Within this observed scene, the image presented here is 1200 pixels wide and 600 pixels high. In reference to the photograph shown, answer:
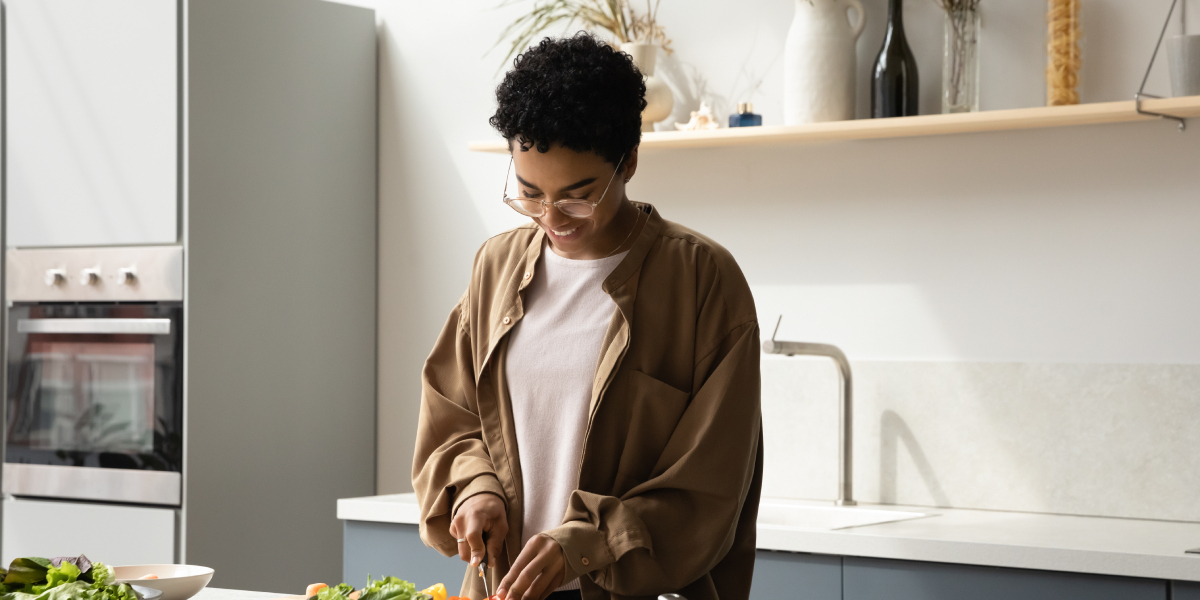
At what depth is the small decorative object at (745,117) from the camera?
8.64ft

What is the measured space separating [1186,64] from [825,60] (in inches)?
27.7

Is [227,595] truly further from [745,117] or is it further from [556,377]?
[745,117]

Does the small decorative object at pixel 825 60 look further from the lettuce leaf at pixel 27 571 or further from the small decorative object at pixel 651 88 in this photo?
the lettuce leaf at pixel 27 571

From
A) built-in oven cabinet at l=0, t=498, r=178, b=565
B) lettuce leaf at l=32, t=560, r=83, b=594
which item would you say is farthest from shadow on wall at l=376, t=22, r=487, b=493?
lettuce leaf at l=32, t=560, r=83, b=594

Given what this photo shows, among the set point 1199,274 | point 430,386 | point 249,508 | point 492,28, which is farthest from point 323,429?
point 1199,274

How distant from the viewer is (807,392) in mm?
2670

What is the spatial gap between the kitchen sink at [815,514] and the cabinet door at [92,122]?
147 cm

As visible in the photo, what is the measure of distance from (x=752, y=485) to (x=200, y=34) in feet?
5.97

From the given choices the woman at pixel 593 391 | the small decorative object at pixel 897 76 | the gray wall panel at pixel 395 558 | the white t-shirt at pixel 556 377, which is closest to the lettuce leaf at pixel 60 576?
the woman at pixel 593 391

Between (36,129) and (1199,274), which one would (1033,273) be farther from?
(36,129)

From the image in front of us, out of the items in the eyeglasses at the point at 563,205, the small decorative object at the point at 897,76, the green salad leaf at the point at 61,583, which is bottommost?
the green salad leaf at the point at 61,583

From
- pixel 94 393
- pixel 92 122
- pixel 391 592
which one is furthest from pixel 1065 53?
pixel 94 393

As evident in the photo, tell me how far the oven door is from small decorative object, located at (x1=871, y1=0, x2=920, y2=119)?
5.36 feet

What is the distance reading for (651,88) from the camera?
8.89ft
